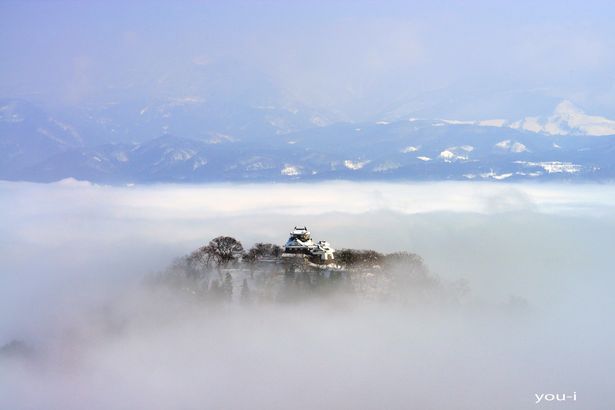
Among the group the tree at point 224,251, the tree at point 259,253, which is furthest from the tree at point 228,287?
the tree at point 224,251

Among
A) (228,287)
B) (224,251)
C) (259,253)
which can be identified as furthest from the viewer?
(259,253)

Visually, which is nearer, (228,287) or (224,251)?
(228,287)

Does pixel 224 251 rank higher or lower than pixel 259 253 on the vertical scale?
higher

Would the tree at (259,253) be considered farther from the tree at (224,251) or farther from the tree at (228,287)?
the tree at (228,287)

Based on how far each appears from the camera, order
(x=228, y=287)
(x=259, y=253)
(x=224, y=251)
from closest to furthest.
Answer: (x=228, y=287) → (x=224, y=251) → (x=259, y=253)

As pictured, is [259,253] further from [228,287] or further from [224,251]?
[228,287]

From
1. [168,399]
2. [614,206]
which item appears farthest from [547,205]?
[168,399]

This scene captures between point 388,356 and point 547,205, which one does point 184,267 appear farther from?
point 547,205

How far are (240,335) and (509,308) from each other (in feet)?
59.6

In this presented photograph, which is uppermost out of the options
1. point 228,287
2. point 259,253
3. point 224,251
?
point 224,251

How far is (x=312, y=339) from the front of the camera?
58.5 meters

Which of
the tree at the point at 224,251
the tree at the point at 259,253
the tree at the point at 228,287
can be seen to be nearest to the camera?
the tree at the point at 228,287

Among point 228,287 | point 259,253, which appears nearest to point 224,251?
point 259,253

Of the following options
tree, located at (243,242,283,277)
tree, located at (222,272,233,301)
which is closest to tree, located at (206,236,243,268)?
tree, located at (243,242,283,277)
